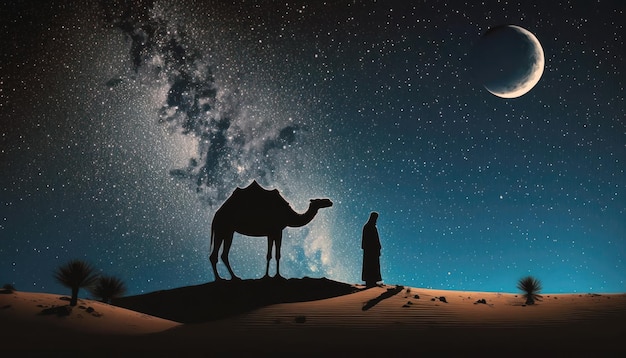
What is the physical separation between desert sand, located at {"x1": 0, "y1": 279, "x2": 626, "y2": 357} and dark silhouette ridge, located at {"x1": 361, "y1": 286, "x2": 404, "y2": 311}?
3 cm

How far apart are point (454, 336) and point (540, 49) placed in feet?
51.6

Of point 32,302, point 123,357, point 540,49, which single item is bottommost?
point 123,357

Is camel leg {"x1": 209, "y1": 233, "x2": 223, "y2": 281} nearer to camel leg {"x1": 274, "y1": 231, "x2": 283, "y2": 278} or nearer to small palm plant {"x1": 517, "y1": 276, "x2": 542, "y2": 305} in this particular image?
camel leg {"x1": 274, "y1": 231, "x2": 283, "y2": 278}

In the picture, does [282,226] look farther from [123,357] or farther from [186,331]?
[123,357]

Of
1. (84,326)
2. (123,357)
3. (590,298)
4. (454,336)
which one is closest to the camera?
(123,357)

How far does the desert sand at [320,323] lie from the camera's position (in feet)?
30.8

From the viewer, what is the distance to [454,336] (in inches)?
411

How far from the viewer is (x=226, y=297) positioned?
51.3 feet

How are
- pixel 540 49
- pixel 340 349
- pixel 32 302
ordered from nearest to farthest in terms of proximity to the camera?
pixel 340 349 → pixel 32 302 → pixel 540 49

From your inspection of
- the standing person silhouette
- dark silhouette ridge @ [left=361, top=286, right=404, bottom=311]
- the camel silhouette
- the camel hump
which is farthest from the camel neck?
dark silhouette ridge @ [left=361, top=286, right=404, bottom=311]

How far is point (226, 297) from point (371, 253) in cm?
513

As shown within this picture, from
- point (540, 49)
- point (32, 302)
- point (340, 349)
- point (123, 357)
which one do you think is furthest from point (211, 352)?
point (540, 49)

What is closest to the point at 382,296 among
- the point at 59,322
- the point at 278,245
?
the point at 278,245

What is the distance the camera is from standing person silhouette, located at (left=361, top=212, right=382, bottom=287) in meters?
17.1
